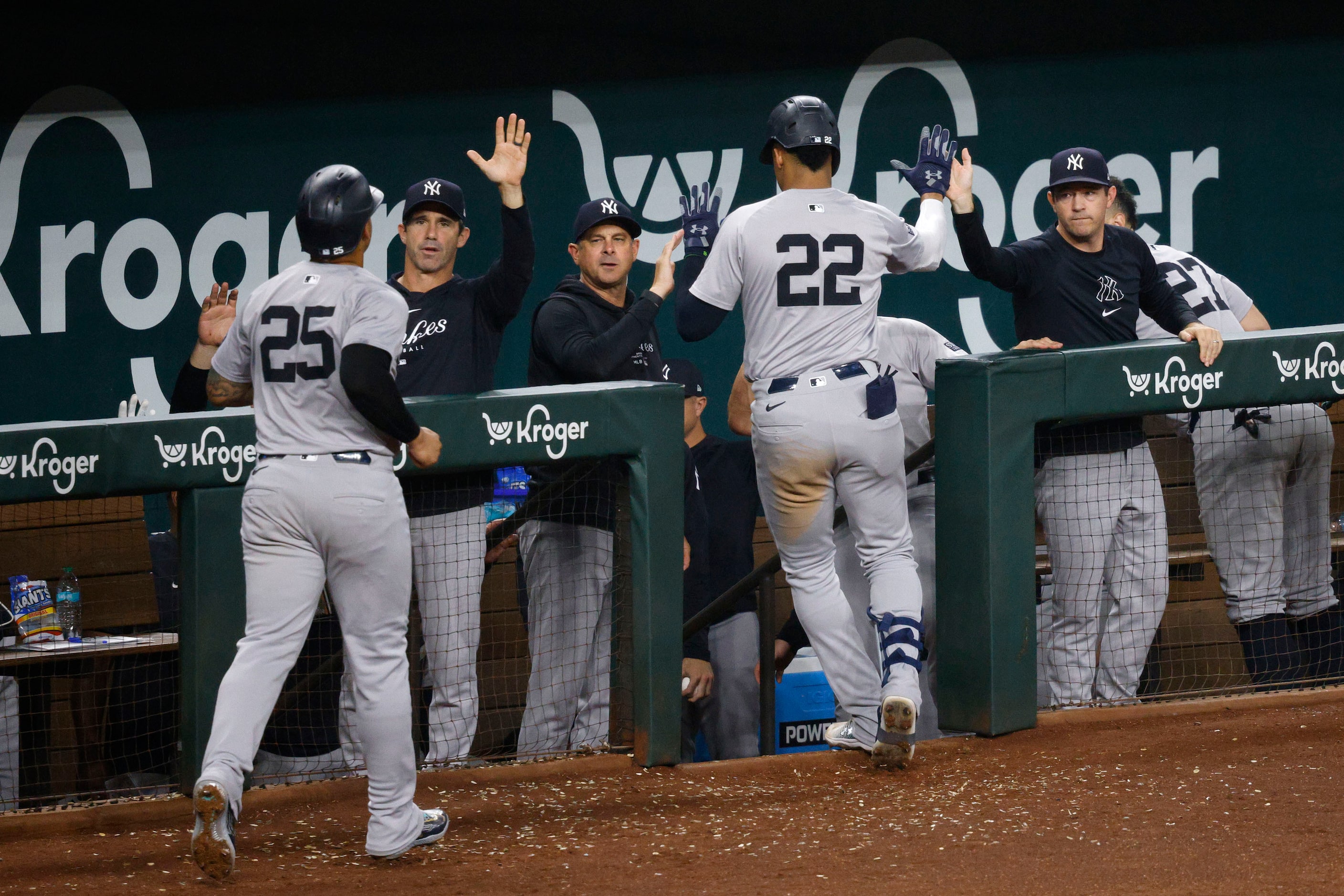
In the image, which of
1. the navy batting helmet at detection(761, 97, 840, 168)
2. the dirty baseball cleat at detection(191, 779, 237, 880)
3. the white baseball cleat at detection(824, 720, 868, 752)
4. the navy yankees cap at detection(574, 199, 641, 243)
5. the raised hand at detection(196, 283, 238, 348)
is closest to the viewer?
the dirty baseball cleat at detection(191, 779, 237, 880)

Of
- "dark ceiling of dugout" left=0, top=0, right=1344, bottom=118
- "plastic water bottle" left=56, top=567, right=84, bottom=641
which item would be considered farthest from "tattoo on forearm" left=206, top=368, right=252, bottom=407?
"dark ceiling of dugout" left=0, top=0, right=1344, bottom=118

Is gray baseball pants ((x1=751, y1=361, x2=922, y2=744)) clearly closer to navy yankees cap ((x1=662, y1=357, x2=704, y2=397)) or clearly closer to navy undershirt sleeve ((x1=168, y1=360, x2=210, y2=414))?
navy yankees cap ((x1=662, y1=357, x2=704, y2=397))

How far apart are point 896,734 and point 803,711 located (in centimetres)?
155

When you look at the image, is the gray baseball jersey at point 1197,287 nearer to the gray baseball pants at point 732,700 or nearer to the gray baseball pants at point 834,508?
the gray baseball pants at point 834,508

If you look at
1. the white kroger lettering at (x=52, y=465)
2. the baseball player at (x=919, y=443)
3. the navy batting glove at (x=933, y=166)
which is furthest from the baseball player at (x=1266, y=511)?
the white kroger lettering at (x=52, y=465)

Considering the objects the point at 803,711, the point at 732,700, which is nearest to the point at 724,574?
the point at 732,700

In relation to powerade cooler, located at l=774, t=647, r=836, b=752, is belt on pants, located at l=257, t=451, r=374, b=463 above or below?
above

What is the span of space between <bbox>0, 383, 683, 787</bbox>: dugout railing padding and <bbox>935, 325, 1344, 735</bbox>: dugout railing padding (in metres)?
0.75

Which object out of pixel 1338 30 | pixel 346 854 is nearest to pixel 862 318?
pixel 346 854

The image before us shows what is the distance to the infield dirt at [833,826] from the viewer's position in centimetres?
291

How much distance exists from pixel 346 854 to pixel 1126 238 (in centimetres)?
271

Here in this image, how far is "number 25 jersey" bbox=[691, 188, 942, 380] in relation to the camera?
369 cm

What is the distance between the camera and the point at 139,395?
6473mm

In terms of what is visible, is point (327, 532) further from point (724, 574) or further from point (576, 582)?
point (724, 574)
